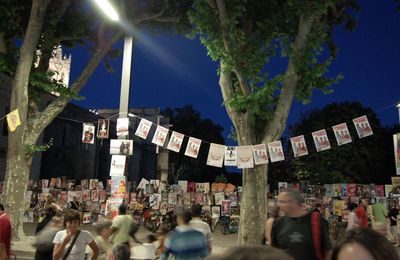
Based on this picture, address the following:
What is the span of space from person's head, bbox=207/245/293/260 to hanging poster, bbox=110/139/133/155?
1102 cm

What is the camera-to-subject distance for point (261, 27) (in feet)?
43.6

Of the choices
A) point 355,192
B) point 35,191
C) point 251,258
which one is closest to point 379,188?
point 355,192

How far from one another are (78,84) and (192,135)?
44.1 metres

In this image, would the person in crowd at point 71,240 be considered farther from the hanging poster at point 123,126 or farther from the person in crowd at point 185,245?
the hanging poster at point 123,126

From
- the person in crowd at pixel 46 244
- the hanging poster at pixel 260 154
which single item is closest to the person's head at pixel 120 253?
the person in crowd at pixel 46 244

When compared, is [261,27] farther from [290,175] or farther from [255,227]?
[290,175]

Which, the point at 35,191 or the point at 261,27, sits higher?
the point at 261,27

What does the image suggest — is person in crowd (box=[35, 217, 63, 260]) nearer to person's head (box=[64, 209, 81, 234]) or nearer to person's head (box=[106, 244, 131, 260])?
person's head (box=[64, 209, 81, 234])

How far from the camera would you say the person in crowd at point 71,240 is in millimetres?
5719

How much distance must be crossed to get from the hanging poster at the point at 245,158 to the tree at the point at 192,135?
41.5 meters

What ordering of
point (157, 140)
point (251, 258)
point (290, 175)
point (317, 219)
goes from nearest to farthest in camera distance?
point (251, 258)
point (317, 219)
point (157, 140)
point (290, 175)

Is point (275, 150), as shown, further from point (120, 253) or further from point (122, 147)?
point (120, 253)

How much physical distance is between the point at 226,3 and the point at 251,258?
1236 centimetres

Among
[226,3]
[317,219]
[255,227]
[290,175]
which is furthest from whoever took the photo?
[290,175]
